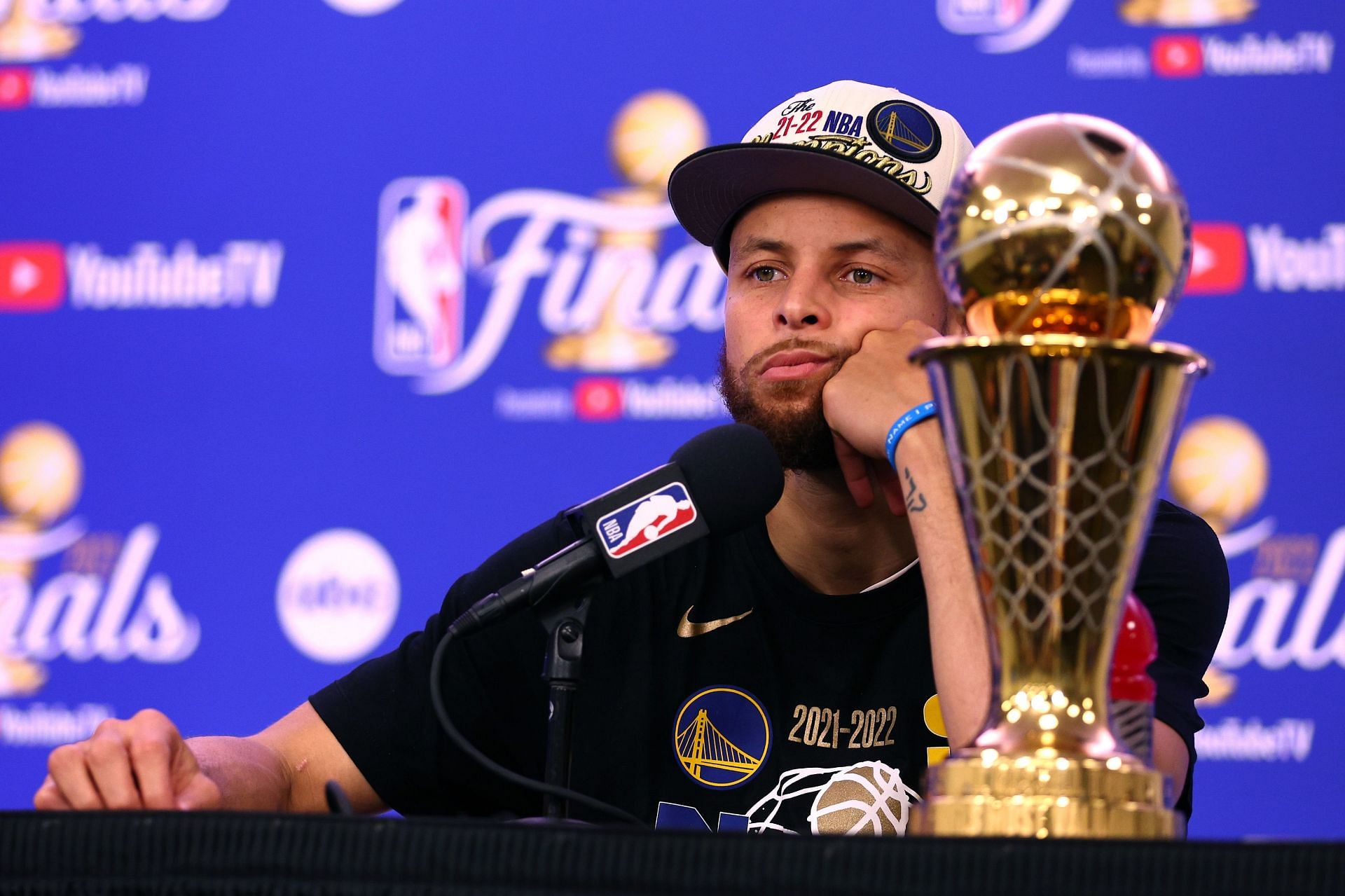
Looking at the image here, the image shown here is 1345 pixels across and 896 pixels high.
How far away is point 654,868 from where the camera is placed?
0.50 meters

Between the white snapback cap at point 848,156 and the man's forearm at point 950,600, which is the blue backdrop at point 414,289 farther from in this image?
the man's forearm at point 950,600

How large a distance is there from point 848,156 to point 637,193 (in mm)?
1048

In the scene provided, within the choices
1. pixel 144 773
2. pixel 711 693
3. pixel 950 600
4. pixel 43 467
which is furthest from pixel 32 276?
pixel 950 600

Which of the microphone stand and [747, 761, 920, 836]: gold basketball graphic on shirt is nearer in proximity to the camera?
the microphone stand

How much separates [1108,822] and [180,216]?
7.22 feet

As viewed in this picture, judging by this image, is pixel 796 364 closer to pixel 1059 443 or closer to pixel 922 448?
pixel 922 448

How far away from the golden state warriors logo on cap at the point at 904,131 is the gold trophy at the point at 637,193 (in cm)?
88

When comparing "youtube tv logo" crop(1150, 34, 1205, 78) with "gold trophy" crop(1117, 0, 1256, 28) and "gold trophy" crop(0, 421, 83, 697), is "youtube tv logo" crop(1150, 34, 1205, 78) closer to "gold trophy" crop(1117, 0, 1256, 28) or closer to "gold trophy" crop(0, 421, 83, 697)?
"gold trophy" crop(1117, 0, 1256, 28)

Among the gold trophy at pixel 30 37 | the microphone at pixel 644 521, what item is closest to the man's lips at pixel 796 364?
the microphone at pixel 644 521

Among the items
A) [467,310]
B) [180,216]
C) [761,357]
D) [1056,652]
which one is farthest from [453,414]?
[1056,652]

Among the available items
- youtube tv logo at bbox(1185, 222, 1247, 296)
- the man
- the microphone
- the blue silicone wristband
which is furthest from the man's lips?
youtube tv logo at bbox(1185, 222, 1247, 296)

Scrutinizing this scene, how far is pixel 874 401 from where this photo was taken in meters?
1.08

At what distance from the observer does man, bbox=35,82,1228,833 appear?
120cm

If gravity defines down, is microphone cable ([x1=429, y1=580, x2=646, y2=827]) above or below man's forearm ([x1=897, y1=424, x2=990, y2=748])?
below
